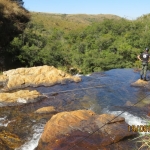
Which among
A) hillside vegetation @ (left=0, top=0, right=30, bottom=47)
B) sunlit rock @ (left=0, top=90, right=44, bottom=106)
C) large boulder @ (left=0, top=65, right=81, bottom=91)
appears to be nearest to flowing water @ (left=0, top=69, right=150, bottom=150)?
sunlit rock @ (left=0, top=90, right=44, bottom=106)

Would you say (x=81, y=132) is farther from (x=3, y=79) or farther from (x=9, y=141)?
(x=3, y=79)

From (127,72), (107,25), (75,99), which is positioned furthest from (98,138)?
(107,25)

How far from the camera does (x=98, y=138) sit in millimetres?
6758

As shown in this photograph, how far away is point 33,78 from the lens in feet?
48.4

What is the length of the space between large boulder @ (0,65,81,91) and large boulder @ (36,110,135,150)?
6.81 meters

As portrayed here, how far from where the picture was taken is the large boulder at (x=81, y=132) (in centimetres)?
647

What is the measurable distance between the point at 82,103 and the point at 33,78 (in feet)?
16.3

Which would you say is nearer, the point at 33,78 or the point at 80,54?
the point at 33,78

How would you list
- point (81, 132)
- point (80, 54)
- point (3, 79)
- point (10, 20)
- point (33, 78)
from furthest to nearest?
1. point (10, 20)
2. point (80, 54)
3. point (3, 79)
4. point (33, 78)
5. point (81, 132)

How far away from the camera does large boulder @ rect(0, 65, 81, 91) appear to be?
554 inches

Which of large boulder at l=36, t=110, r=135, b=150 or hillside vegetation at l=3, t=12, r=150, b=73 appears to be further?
hillside vegetation at l=3, t=12, r=150, b=73

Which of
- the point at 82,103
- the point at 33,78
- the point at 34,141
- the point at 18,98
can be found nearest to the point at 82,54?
the point at 33,78

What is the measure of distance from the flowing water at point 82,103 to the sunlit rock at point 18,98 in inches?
14.0
